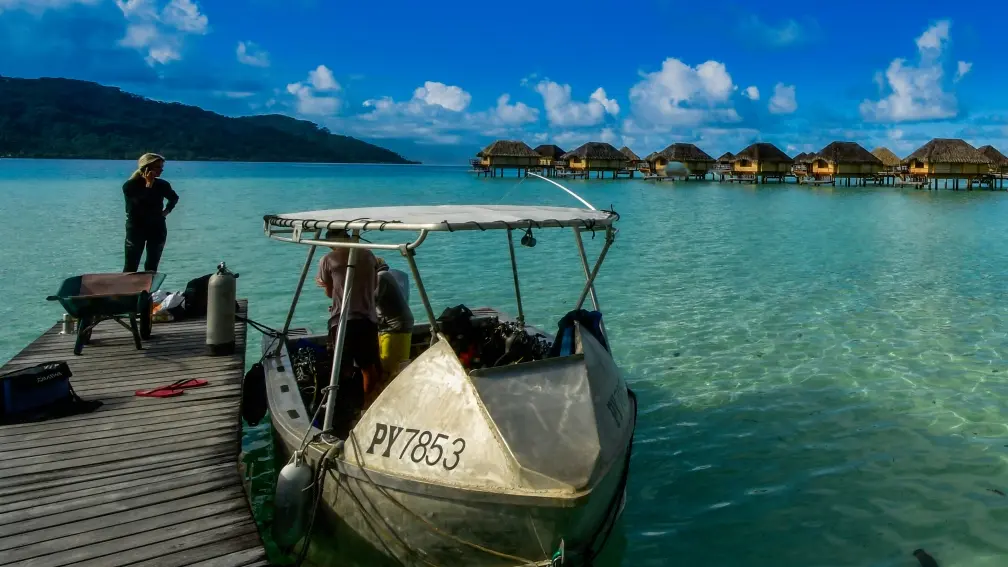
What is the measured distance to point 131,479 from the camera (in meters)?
4.48

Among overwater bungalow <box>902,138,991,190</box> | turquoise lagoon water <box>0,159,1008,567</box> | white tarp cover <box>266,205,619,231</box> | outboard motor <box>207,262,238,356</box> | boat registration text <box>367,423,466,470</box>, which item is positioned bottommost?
turquoise lagoon water <box>0,159,1008,567</box>

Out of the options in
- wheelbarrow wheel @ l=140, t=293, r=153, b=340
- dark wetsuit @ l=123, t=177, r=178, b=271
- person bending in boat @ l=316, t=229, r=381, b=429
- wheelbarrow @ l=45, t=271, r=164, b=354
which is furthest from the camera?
dark wetsuit @ l=123, t=177, r=178, b=271

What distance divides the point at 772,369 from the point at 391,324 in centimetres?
590

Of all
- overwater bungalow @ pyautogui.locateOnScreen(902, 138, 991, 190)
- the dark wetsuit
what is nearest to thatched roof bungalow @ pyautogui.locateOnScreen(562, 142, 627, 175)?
overwater bungalow @ pyautogui.locateOnScreen(902, 138, 991, 190)

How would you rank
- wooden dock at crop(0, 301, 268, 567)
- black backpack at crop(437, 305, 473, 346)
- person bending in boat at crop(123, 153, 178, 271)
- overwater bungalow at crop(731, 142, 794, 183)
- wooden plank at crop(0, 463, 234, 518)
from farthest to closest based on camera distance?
overwater bungalow at crop(731, 142, 794, 183) < person bending in boat at crop(123, 153, 178, 271) < black backpack at crop(437, 305, 473, 346) < wooden plank at crop(0, 463, 234, 518) < wooden dock at crop(0, 301, 268, 567)

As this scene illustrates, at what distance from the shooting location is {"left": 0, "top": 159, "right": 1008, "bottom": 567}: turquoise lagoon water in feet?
18.2

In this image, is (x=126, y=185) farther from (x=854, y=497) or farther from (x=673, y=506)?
(x=854, y=497)

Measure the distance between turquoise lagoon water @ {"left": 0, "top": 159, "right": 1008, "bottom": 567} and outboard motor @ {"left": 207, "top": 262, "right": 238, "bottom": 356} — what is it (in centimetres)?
111

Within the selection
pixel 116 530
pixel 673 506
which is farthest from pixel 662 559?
pixel 116 530

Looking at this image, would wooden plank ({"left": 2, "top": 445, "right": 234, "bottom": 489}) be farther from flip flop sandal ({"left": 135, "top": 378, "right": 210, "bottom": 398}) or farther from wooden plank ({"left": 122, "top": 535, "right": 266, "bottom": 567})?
flip flop sandal ({"left": 135, "top": 378, "right": 210, "bottom": 398})

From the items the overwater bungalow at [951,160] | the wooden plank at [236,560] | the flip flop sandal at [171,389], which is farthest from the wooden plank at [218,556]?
the overwater bungalow at [951,160]

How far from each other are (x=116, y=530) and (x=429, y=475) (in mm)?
1893

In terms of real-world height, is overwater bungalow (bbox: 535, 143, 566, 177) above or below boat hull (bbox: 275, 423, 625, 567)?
above

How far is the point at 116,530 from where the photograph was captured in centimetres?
388
